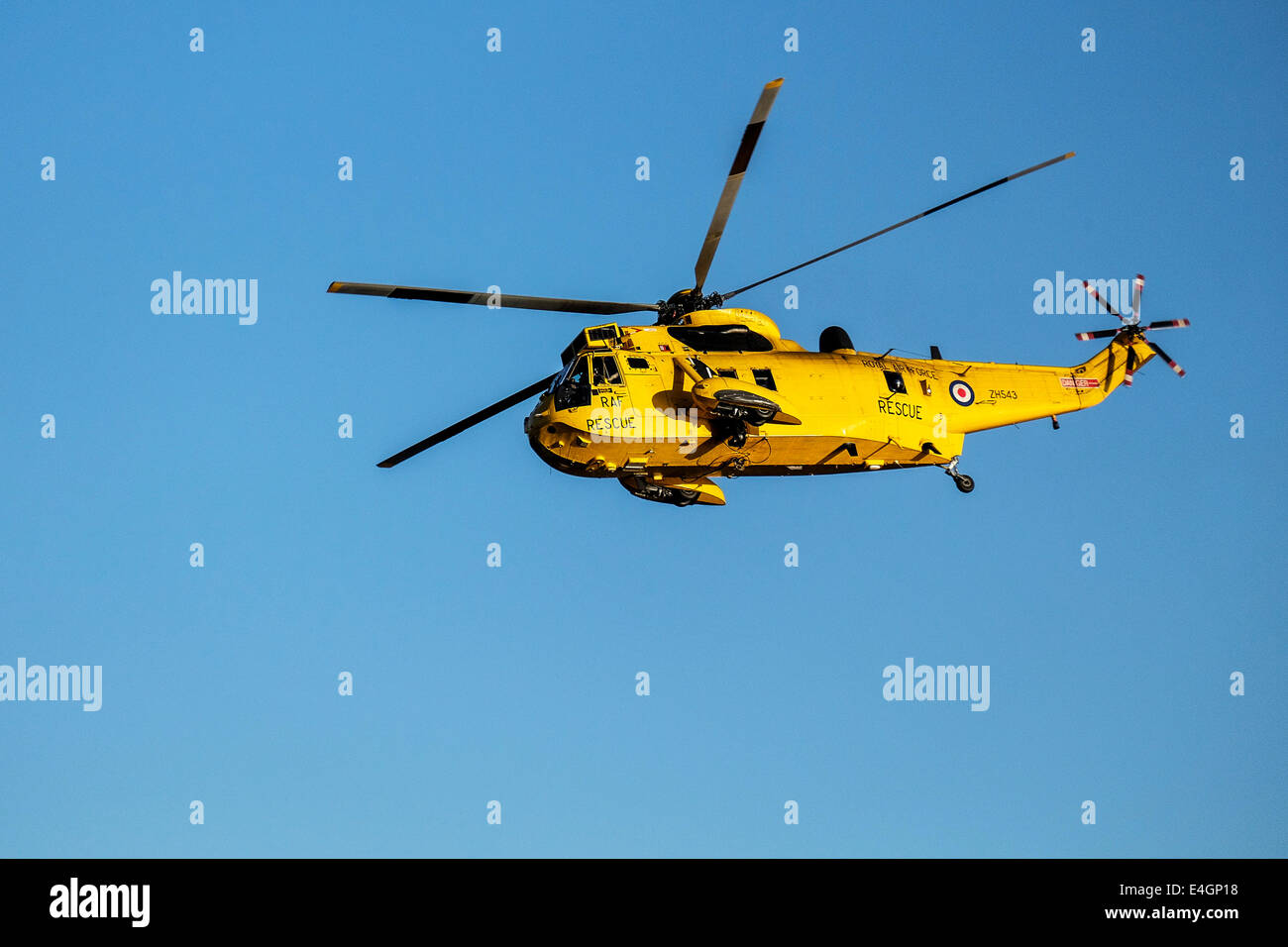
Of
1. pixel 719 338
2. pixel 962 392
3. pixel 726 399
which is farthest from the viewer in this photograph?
pixel 962 392

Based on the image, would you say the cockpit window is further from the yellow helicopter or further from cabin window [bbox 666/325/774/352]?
cabin window [bbox 666/325/774/352]

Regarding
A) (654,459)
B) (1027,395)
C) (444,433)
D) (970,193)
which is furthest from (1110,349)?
(444,433)

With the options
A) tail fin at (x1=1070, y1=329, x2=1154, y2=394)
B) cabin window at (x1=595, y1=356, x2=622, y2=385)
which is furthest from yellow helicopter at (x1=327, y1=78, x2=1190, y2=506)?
tail fin at (x1=1070, y1=329, x2=1154, y2=394)

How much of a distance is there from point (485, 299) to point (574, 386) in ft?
9.22

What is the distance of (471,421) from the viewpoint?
36031 mm

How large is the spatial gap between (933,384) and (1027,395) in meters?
3.33

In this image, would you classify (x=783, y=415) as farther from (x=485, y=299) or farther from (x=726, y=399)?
(x=485, y=299)

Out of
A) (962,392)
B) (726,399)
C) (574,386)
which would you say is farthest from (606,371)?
(962,392)

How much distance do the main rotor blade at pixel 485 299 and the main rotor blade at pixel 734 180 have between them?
192cm

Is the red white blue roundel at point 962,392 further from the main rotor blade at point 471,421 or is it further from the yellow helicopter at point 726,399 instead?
the main rotor blade at point 471,421

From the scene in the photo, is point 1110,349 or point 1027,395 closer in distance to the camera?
point 1027,395

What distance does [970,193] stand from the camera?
34.8m
